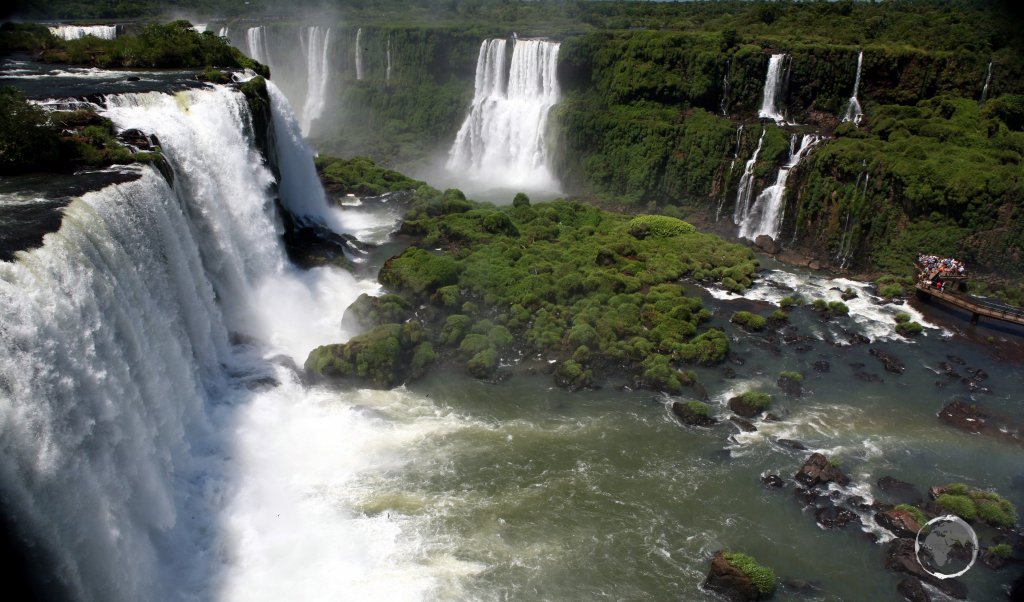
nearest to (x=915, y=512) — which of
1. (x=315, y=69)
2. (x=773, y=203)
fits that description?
(x=773, y=203)

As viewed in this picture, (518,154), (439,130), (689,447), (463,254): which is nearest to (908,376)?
(689,447)

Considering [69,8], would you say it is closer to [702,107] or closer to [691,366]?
[702,107]

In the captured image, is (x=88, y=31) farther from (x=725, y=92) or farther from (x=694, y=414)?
(x=694, y=414)

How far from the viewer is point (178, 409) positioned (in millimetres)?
17172

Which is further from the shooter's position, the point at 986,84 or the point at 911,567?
the point at 986,84

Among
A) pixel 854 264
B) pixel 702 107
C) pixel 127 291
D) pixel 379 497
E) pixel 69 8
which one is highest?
pixel 69 8

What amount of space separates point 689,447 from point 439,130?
38242 mm

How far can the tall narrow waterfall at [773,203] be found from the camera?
34906mm

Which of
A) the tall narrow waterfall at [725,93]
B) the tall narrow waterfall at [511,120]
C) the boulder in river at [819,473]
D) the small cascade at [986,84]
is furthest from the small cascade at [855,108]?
the boulder in river at [819,473]

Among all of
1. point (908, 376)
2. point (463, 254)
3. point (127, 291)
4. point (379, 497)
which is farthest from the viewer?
point (463, 254)

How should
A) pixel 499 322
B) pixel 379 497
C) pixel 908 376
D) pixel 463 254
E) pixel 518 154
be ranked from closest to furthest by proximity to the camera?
pixel 379 497
pixel 908 376
pixel 499 322
pixel 463 254
pixel 518 154

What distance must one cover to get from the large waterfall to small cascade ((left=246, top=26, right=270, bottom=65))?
38881mm

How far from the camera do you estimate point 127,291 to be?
15.6m

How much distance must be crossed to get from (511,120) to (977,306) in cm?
3045
